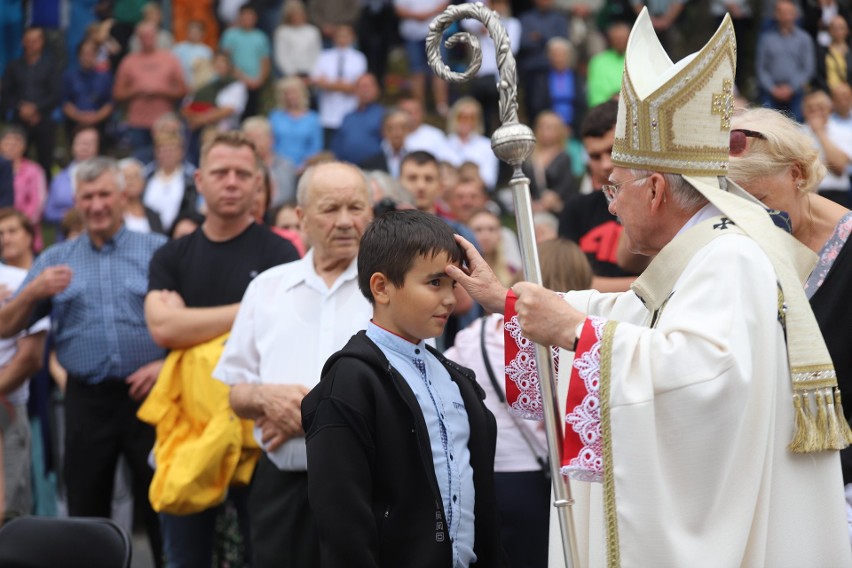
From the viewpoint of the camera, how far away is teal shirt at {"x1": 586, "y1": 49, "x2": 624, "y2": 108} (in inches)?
532

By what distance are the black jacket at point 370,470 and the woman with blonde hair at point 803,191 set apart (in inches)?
57.6

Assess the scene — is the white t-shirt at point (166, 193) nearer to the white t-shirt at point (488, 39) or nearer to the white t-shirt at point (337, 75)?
the white t-shirt at point (337, 75)

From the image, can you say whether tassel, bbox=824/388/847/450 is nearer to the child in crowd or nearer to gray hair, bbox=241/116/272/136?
the child in crowd

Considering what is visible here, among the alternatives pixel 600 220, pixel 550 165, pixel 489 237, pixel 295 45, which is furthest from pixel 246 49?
pixel 600 220

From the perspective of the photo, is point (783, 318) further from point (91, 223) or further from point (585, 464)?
point (91, 223)

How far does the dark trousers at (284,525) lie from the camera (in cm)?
459

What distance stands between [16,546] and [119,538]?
40cm

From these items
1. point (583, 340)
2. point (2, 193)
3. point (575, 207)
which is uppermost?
point (2, 193)

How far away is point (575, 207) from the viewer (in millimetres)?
6344

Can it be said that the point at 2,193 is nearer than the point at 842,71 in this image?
Yes

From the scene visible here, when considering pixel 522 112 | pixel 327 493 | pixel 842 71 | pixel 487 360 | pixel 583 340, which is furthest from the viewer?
pixel 522 112

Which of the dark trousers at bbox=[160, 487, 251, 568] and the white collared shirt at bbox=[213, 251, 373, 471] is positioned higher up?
the white collared shirt at bbox=[213, 251, 373, 471]

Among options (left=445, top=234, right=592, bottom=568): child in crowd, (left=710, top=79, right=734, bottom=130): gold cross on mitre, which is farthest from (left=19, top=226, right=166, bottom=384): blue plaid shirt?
(left=710, top=79, right=734, bottom=130): gold cross on mitre

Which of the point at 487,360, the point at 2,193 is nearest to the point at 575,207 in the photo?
the point at 487,360
